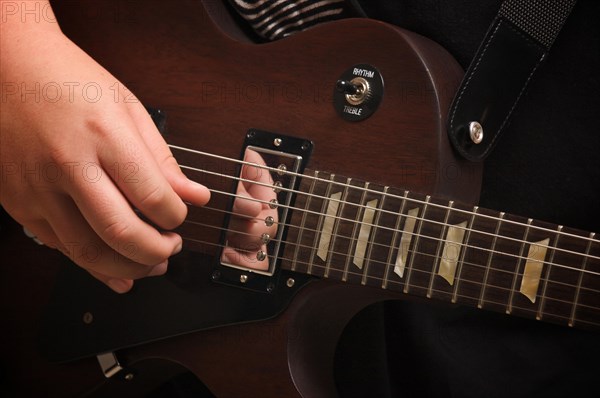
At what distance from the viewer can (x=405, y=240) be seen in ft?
2.26

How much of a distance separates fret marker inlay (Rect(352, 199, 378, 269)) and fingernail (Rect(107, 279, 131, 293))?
0.27 meters

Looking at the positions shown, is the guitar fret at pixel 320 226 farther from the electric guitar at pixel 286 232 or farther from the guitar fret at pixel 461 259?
the guitar fret at pixel 461 259

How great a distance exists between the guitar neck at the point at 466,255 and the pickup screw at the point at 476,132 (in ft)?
0.26

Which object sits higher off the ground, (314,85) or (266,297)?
(314,85)

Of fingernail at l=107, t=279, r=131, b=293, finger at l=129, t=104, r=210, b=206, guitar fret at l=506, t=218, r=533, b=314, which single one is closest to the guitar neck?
guitar fret at l=506, t=218, r=533, b=314

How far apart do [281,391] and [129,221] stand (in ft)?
0.86

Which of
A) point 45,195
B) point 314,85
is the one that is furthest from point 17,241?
point 314,85

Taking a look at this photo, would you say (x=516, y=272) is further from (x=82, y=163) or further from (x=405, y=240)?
(x=82, y=163)

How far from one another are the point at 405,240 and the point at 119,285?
0.33m

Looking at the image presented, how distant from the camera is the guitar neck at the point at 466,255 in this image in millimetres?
671

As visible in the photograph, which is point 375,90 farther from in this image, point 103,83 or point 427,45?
point 103,83

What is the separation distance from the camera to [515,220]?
0.67 metres

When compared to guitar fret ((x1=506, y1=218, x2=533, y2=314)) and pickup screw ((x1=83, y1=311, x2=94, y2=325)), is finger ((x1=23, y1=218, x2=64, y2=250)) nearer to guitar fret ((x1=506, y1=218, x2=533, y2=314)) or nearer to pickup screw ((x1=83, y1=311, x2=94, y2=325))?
pickup screw ((x1=83, y1=311, x2=94, y2=325))

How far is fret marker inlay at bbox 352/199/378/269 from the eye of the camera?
70 centimetres
